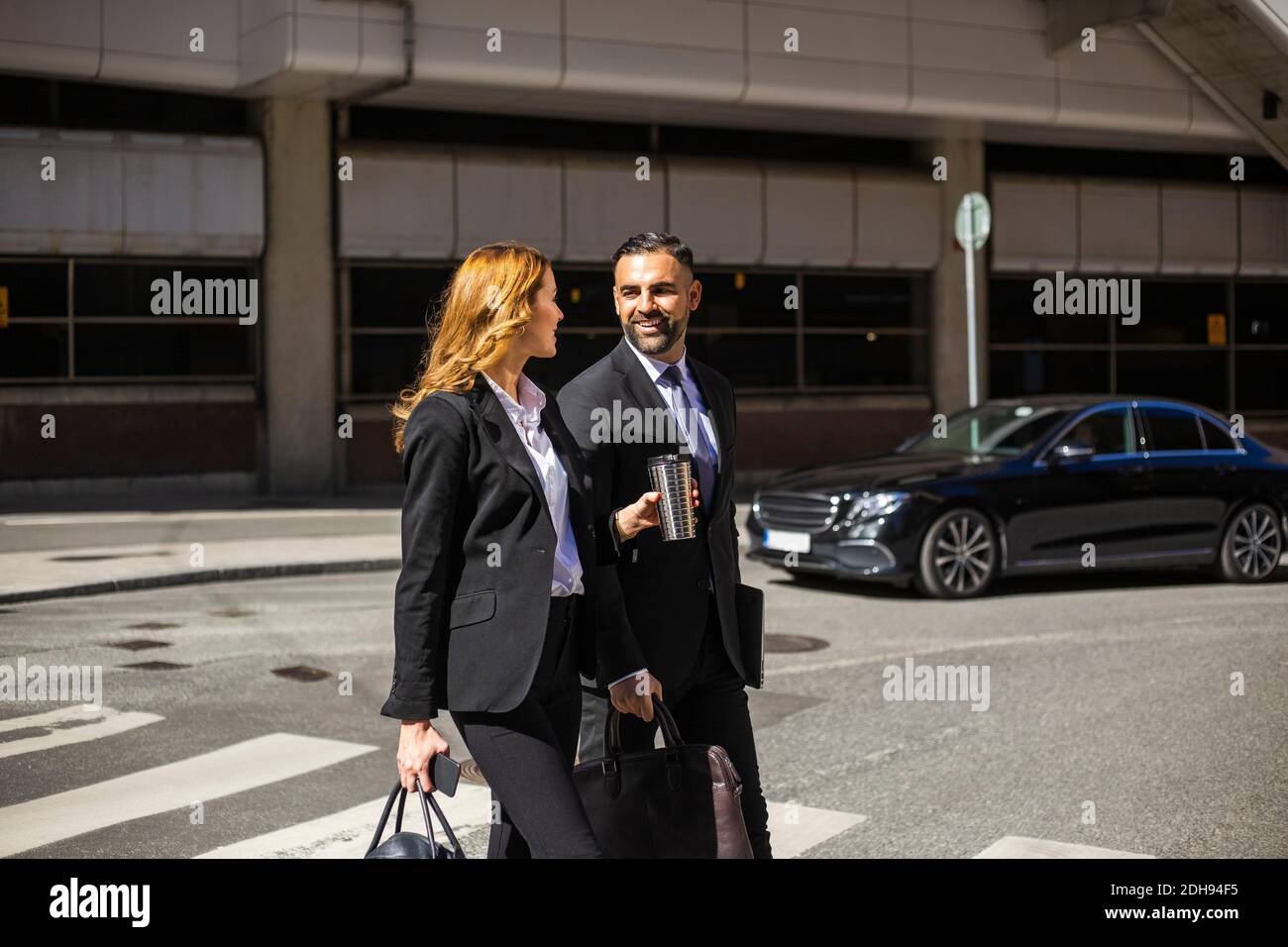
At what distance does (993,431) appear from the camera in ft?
41.9

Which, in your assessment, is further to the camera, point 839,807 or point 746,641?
point 839,807

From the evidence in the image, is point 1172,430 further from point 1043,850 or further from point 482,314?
point 482,314

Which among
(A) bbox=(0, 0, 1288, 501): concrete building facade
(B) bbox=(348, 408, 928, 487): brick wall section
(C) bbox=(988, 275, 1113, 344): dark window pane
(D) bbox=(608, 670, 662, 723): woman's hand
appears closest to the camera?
(D) bbox=(608, 670, 662, 723): woman's hand

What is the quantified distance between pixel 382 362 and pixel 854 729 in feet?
48.3

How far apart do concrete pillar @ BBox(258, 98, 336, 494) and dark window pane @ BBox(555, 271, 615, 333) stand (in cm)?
336

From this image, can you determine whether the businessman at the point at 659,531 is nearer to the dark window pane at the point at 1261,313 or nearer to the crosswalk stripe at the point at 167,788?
the crosswalk stripe at the point at 167,788

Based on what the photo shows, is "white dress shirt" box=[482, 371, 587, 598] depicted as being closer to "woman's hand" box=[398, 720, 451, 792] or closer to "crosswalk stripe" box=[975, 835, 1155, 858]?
"woman's hand" box=[398, 720, 451, 792]

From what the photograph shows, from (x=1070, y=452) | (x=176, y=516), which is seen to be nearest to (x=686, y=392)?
(x=1070, y=452)

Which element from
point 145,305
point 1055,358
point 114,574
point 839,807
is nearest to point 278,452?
point 145,305

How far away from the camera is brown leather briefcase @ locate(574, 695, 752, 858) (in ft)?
11.5

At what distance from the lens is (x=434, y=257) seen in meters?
21.2

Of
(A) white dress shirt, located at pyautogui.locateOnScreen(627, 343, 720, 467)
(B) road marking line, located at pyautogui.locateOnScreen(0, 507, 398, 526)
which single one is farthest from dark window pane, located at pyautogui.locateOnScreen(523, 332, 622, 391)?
(A) white dress shirt, located at pyautogui.locateOnScreen(627, 343, 720, 467)

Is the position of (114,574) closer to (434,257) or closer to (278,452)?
(278,452)
